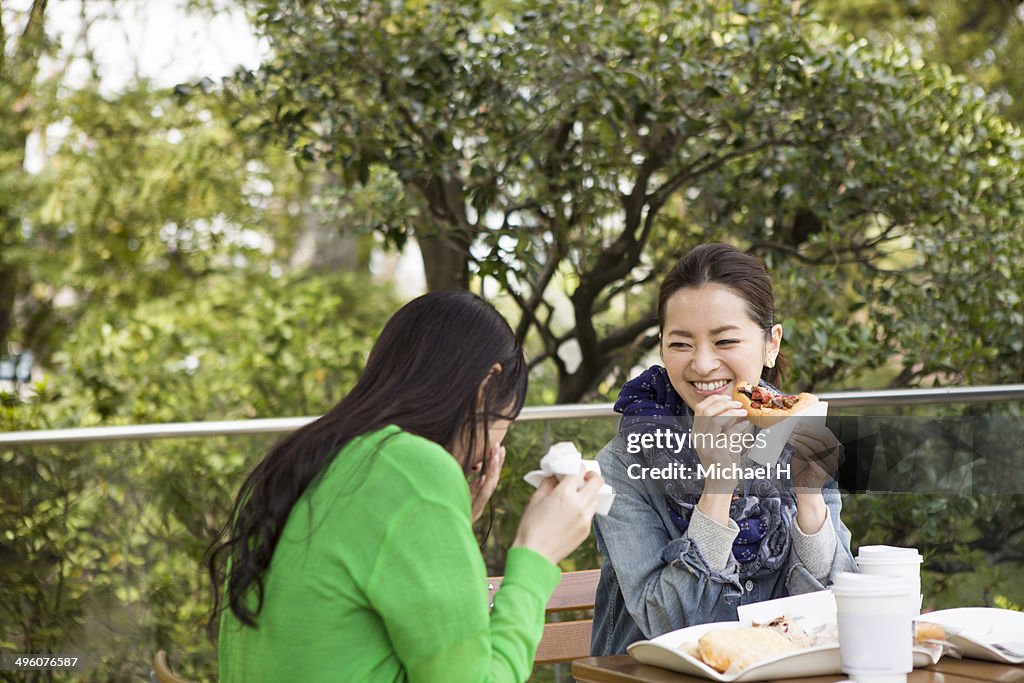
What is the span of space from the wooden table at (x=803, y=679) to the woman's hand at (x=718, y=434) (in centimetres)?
36

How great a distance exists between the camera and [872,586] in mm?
1646

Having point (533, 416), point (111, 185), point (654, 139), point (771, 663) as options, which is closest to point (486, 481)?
point (771, 663)

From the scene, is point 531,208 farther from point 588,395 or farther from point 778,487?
point 778,487

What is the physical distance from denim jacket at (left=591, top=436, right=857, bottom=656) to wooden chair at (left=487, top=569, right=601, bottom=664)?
0.51 meters

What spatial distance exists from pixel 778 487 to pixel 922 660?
0.48m

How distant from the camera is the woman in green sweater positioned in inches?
58.8

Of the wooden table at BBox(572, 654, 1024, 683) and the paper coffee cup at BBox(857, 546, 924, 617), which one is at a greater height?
the paper coffee cup at BBox(857, 546, 924, 617)

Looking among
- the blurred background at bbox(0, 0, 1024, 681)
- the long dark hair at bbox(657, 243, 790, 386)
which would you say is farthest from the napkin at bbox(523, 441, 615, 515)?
the blurred background at bbox(0, 0, 1024, 681)

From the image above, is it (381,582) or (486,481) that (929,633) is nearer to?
(486,481)

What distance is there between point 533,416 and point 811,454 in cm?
148

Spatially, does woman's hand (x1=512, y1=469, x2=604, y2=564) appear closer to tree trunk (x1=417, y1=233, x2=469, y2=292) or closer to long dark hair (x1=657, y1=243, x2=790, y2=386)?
long dark hair (x1=657, y1=243, x2=790, y2=386)

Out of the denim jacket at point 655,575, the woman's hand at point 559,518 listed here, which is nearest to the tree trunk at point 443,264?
the denim jacket at point 655,575

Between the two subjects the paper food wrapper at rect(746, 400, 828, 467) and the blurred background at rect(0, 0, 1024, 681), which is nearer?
the paper food wrapper at rect(746, 400, 828, 467)

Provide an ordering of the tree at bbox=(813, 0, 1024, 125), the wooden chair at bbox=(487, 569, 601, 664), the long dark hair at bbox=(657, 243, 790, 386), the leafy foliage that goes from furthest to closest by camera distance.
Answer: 1. the tree at bbox=(813, 0, 1024, 125)
2. the leafy foliage
3. the wooden chair at bbox=(487, 569, 601, 664)
4. the long dark hair at bbox=(657, 243, 790, 386)
